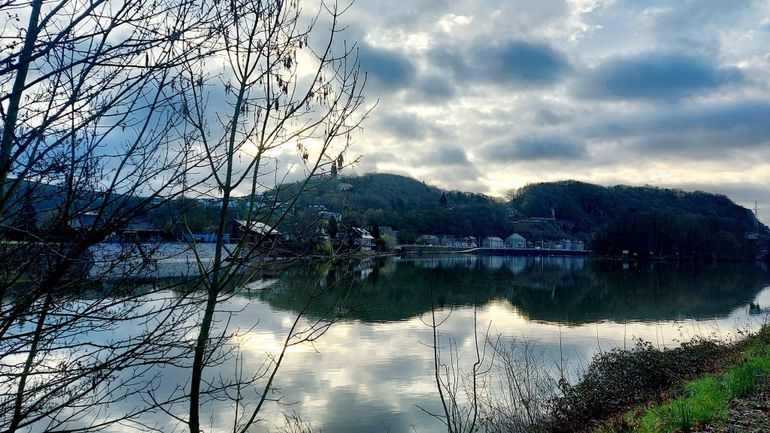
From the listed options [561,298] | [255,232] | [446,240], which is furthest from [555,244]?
[255,232]

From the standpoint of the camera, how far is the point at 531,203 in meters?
199

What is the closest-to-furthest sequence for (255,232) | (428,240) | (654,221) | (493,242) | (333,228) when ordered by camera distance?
(255,232), (333,228), (654,221), (428,240), (493,242)

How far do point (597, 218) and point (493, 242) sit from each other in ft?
168

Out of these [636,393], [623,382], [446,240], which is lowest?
[636,393]

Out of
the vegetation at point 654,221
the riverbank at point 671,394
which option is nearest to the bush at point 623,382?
the riverbank at point 671,394

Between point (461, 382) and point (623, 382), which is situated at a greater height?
point (623, 382)

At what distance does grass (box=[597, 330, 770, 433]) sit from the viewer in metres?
7.11

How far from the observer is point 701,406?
7.69 metres

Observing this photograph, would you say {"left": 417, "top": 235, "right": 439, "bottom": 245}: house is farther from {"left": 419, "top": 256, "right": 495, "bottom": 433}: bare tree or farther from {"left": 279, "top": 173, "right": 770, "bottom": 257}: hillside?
{"left": 419, "top": 256, "right": 495, "bottom": 433}: bare tree

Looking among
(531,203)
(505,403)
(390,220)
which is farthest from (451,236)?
(505,403)

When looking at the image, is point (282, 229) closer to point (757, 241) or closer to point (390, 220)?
point (390, 220)

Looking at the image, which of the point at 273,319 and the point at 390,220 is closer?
the point at 273,319

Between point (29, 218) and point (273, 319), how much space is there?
19.4 metres

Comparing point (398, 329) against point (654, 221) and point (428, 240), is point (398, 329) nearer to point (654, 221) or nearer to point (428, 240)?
point (654, 221)
